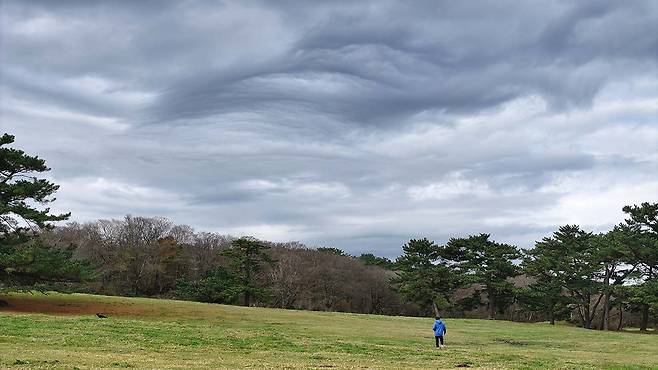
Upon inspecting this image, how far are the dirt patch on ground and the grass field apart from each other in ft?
0.25

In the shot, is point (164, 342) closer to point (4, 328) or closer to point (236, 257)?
point (4, 328)

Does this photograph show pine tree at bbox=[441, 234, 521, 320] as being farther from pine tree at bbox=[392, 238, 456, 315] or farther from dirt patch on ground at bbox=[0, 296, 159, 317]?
dirt patch on ground at bbox=[0, 296, 159, 317]

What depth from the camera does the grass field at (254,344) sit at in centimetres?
2059

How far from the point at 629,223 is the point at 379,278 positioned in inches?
1709

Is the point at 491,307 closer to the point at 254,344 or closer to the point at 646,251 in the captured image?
the point at 646,251

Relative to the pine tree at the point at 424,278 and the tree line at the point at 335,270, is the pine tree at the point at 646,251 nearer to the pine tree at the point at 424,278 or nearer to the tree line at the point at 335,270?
the tree line at the point at 335,270

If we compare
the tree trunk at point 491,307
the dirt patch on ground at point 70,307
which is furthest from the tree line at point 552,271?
the dirt patch on ground at point 70,307

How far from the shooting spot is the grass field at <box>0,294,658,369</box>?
2059 cm

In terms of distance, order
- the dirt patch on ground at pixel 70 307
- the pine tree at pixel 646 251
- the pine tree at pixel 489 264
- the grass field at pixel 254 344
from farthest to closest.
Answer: the pine tree at pixel 489 264 → the pine tree at pixel 646 251 → the dirt patch on ground at pixel 70 307 → the grass field at pixel 254 344

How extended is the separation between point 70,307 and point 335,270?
183ft

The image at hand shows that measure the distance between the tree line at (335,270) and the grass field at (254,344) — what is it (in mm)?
6665

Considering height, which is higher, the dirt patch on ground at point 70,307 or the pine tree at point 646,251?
the pine tree at point 646,251

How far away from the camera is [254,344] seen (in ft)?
92.9

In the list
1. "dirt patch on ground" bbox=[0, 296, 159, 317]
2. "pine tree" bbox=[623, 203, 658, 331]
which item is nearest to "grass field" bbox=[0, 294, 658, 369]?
"dirt patch on ground" bbox=[0, 296, 159, 317]
